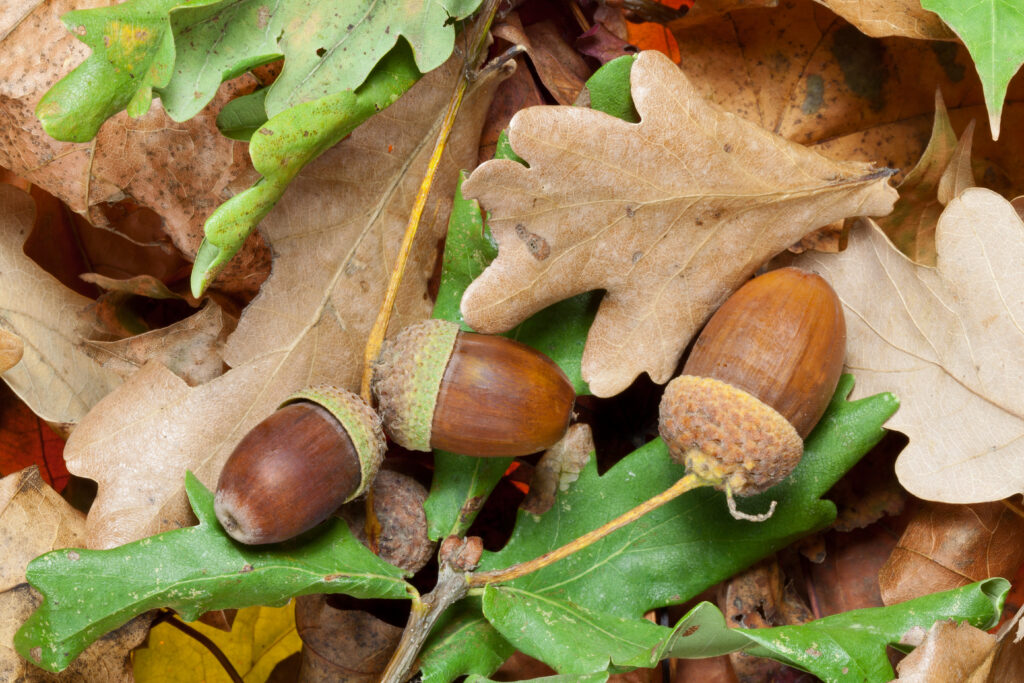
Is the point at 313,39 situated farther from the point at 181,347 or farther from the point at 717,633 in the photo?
the point at 717,633

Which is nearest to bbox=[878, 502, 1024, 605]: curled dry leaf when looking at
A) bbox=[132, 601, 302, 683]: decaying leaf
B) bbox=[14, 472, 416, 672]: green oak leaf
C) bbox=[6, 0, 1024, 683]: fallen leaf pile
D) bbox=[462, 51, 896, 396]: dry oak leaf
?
bbox=[6, 0, 1024, 683]: fallen leaf pile

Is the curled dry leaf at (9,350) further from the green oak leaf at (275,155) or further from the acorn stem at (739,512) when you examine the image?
→ the acorn stem at (739,512)

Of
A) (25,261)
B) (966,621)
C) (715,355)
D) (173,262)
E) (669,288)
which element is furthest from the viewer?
(173,262)

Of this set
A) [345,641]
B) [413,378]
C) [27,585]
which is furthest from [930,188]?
[27,585]

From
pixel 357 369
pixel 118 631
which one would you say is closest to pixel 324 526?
pixel 357 369

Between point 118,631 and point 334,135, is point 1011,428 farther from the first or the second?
point 118,631

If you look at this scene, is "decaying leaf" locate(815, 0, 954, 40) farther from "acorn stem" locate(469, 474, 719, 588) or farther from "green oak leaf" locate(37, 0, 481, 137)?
"acorn stem" locate(469, 474, 719, 588)
